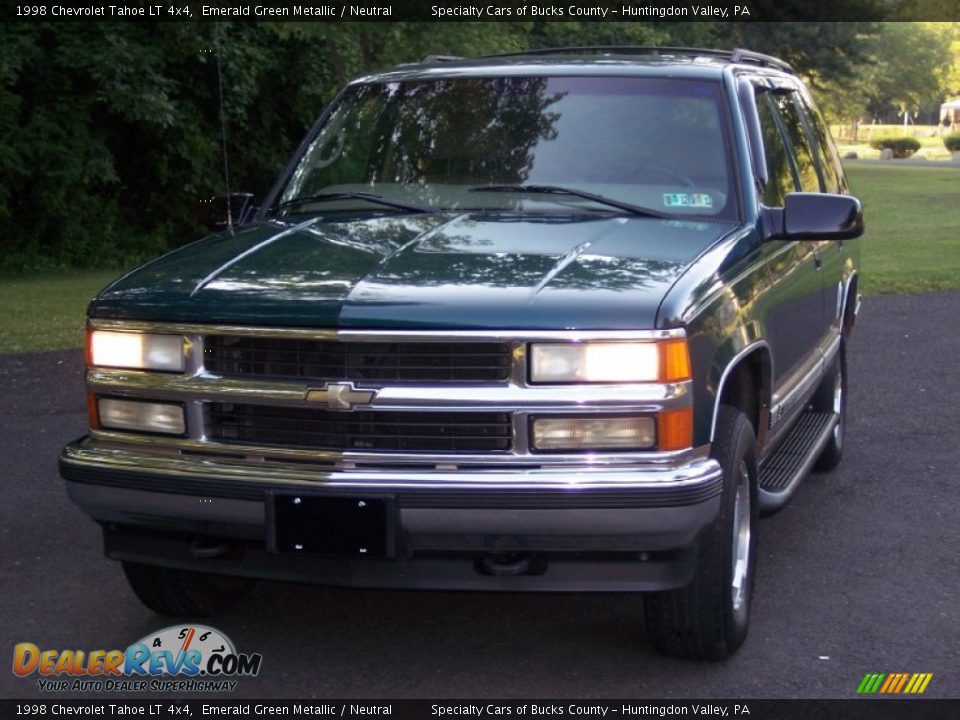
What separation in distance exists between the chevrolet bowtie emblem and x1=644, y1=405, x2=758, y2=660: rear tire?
3.55ft

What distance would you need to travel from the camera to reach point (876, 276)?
54.3 ft

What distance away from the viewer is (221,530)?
424 cm

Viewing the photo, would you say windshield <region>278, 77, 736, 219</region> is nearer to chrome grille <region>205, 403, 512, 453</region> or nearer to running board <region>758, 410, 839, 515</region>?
running board <region>758, 410, 839, 515</region>

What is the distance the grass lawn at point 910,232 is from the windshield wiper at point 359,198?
34.9 feet

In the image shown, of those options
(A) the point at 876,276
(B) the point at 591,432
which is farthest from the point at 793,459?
(A) the point at 876,276

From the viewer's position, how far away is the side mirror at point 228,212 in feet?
19.0

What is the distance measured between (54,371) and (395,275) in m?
6.92

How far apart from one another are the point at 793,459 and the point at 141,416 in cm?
289

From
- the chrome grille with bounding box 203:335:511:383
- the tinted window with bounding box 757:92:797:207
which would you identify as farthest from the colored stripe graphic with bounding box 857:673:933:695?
the tinted window with bounding box 757:92:797:207

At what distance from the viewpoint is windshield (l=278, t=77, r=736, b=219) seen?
5.27 meters

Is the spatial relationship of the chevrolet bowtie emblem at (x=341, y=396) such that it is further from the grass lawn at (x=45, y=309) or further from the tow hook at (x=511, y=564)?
the grass lawn at (x=45, y=309)

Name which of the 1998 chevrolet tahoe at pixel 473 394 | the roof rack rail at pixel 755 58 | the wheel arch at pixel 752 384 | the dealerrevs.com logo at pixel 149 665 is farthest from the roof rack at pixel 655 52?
the dealerrevs.com logo at pixel 149 665

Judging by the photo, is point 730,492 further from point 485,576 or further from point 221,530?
point 221,530

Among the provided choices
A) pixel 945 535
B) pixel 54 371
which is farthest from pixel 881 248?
pixel 945 535
